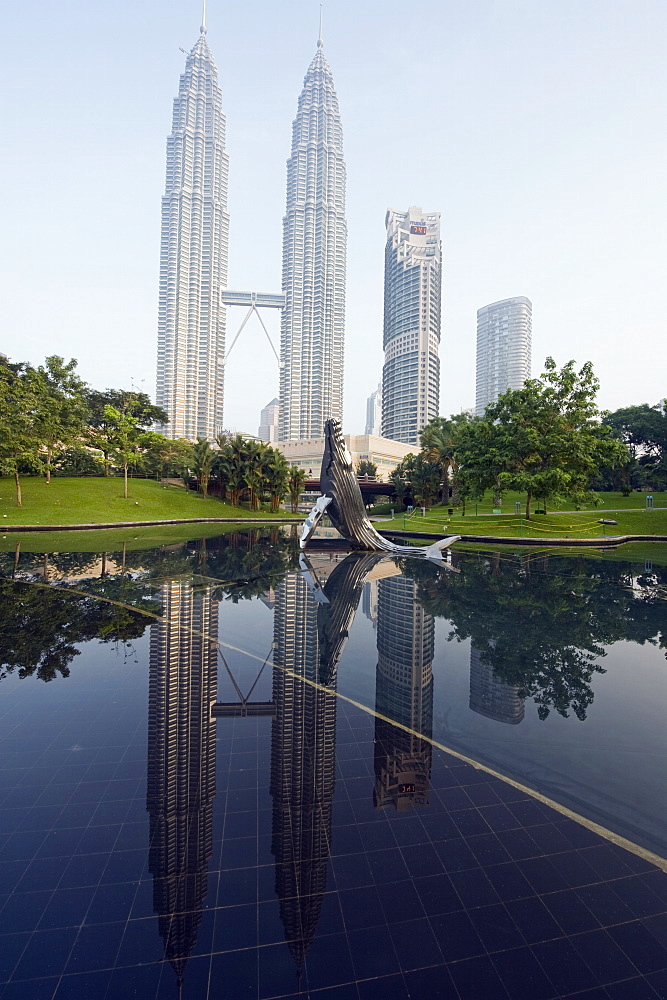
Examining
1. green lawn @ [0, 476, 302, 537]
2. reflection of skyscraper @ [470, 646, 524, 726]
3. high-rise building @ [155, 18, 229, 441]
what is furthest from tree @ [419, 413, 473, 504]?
high-rise building @ [155, 18, 229, 441]

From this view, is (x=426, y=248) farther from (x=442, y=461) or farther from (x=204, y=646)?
(x=204, y=646)

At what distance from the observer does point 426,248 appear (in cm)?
15888

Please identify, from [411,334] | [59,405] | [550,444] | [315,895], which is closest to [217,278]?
[411,334]

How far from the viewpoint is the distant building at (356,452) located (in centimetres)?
10481

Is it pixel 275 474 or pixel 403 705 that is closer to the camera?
pixel 403 705

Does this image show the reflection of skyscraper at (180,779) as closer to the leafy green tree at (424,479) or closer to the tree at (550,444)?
the tree at (550,444)

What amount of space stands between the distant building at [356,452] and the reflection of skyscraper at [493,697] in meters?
93.1

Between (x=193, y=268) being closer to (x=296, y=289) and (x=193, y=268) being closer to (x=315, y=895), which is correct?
(x=296, y=289)

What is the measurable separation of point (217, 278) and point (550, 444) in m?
173

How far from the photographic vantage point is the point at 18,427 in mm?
34906

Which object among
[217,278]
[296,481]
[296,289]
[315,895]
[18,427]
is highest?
[217,278]

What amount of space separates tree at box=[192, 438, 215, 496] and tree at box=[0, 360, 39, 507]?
16522mm

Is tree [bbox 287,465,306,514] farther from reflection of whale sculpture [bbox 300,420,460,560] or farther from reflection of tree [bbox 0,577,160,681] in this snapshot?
A: reflection of tree [bbox 0,577,160,681]

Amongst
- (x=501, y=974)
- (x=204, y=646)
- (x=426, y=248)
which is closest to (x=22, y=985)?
(x=501, y=974)
